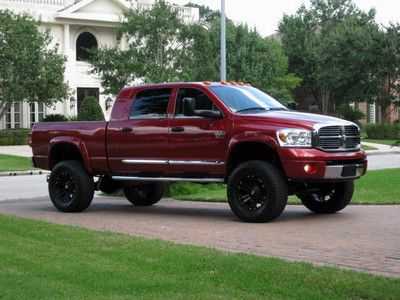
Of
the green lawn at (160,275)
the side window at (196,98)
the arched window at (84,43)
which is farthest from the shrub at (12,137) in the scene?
the green lawn at (160,275)

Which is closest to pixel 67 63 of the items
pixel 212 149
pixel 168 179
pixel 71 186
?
pixel 71 186

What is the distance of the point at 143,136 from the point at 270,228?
2771 millimetres

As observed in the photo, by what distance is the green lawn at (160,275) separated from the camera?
6391 mm

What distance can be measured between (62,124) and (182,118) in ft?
7.90

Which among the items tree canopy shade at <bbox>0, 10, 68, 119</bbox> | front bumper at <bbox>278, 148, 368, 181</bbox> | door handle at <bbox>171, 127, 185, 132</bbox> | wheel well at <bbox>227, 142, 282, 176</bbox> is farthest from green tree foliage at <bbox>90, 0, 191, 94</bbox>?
front bumper at <bbox>278, 148, 368, 181</bbox>

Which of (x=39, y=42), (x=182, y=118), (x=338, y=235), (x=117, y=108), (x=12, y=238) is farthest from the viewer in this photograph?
(x=39, y=42)

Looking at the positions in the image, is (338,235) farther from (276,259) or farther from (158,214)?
(158,214)

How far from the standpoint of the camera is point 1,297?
625cm

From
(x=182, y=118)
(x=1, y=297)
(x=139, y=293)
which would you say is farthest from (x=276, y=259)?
(x=182, y=118)

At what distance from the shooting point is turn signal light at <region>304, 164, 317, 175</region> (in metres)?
11.0

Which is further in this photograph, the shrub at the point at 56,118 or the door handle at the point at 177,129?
the shrub at the point at 56,118

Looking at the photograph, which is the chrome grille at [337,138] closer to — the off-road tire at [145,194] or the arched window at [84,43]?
the off-road tire at [145,194]

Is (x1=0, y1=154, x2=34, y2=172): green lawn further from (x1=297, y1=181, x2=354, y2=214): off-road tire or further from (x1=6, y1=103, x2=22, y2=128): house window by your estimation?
(x1=297, y1=181, x2=354, y2=214): off-road tire

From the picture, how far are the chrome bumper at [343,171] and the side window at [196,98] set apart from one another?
82.2 inches
